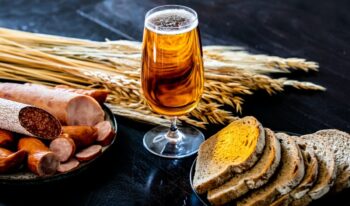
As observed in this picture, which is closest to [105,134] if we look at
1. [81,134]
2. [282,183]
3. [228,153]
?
Answer: [81,134]

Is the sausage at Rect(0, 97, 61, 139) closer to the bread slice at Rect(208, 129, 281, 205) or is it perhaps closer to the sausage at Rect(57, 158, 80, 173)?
the sausage at Rect(57, 158, 80, 173)

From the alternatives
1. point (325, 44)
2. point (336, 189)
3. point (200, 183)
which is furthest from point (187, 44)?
point (325, 44)

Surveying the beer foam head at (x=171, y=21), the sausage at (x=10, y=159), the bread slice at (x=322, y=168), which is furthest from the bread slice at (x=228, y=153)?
the sausage at (x=10, y=159)

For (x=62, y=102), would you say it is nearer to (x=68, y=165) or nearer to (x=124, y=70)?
(x=68, y=165)

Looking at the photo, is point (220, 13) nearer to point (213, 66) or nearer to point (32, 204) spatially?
point (213, 66)

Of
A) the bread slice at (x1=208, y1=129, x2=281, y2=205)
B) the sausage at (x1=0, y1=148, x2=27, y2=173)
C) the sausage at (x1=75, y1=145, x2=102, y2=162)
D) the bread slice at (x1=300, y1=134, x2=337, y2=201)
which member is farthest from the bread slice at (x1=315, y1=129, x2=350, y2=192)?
the sausage at (x1=0, y1=148, x2=27, y2=173)

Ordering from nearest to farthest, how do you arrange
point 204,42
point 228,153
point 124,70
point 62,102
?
point 228,153, point 62,102, point 124,70, point 204,42

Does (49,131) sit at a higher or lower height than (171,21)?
lower
